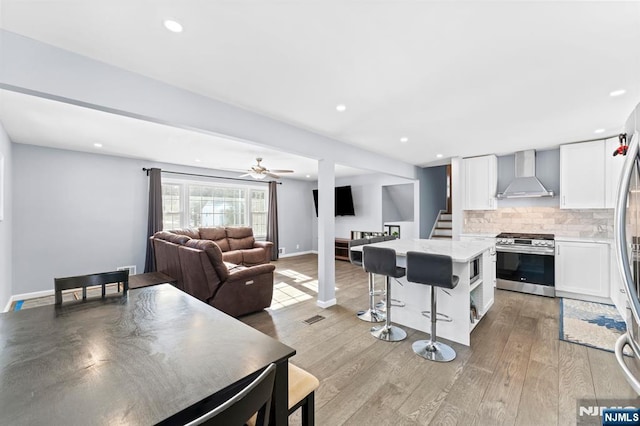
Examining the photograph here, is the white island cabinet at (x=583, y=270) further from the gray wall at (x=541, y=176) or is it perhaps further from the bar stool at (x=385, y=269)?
the bar stool at (x=385, y=269)

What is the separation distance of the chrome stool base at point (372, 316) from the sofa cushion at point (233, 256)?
3.49 meters

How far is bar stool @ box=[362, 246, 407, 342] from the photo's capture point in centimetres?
264

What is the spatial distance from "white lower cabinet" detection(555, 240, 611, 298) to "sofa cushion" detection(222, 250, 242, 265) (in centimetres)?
587

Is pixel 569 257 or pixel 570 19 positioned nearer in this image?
pixel 570 19

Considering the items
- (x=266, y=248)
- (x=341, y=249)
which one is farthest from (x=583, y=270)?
(x=266, y=248)

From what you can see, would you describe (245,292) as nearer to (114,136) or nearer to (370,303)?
A: (370,303)

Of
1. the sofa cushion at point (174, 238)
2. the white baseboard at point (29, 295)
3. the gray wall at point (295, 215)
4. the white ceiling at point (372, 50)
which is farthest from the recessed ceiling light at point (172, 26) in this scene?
the gray wall at point (295, 215)

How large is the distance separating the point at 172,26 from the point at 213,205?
5.57 metres

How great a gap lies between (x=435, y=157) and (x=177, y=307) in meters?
5.10

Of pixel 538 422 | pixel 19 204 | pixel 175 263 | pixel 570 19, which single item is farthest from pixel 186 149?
pixel 538 422

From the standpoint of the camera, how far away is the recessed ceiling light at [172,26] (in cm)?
155

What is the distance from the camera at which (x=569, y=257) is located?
396 cm

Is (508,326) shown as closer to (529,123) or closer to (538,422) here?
(538,422)

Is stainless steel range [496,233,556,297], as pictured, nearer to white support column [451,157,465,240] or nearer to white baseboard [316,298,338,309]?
white support column [451,157,465,240]
